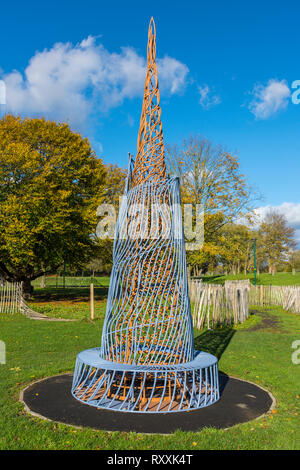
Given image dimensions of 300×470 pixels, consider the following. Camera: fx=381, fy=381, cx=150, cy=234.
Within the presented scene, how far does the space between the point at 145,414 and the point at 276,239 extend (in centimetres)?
4321

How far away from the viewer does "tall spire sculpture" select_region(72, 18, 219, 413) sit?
562cm

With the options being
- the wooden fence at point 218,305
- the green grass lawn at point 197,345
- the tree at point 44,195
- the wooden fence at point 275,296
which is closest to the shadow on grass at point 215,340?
the green grass lawn at point 197,345

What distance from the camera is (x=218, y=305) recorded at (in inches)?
516

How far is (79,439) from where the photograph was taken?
422 cm

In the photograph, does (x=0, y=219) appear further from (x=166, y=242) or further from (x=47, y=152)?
(x=166, y=242)

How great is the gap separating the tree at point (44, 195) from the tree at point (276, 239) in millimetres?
28567

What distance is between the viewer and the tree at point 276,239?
45.3 m

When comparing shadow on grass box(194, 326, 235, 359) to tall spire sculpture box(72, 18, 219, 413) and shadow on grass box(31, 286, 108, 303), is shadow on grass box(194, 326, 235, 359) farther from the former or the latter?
shadow on grass box(31, 286, 108, 303)

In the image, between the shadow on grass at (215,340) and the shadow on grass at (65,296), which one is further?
the shadow on grass at (65,296)

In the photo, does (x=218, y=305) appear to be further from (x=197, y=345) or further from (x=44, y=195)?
(x=44, y=195)

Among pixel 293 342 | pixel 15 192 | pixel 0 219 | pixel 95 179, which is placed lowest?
pixel 293 342

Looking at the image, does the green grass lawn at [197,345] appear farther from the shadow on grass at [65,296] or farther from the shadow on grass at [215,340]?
the shadow on grass at [65,296]
